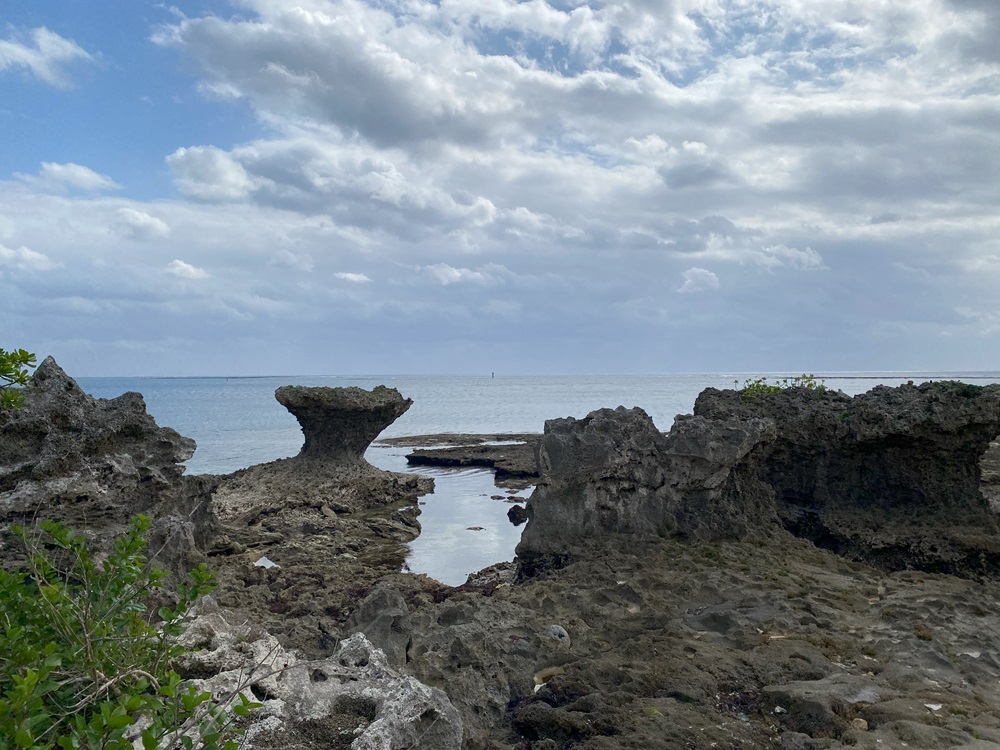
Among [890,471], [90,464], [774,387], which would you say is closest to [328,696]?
[90,464]

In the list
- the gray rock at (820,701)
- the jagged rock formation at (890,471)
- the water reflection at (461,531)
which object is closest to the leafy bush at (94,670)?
the gray rock at (820,701)

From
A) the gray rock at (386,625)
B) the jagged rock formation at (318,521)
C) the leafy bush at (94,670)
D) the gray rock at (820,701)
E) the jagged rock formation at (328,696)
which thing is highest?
the leafy bush at (94,670)

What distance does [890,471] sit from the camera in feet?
43.0

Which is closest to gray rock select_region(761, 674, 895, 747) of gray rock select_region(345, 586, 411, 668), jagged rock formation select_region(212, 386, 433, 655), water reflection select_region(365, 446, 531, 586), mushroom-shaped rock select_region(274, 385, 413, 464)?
gray rock select_region(345, 586, 411, 668)

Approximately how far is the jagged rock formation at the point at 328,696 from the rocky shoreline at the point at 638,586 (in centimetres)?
2

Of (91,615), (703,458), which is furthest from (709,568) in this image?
(91,615)

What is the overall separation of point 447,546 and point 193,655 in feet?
37.6

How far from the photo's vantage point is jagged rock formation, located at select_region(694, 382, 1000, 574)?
11.9 meters

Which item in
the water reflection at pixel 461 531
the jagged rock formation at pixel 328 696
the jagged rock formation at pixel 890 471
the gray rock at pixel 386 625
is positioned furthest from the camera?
the water reflection at pixel 461 531

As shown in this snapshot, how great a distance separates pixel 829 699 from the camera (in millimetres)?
5703

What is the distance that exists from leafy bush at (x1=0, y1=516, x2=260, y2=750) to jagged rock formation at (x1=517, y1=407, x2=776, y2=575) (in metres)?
8.33

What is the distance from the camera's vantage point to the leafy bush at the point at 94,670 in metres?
2.56

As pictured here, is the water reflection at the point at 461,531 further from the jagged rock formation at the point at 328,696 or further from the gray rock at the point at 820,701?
the jagged rock formation at the point at 328,696

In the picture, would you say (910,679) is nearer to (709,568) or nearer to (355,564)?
(709,568)
